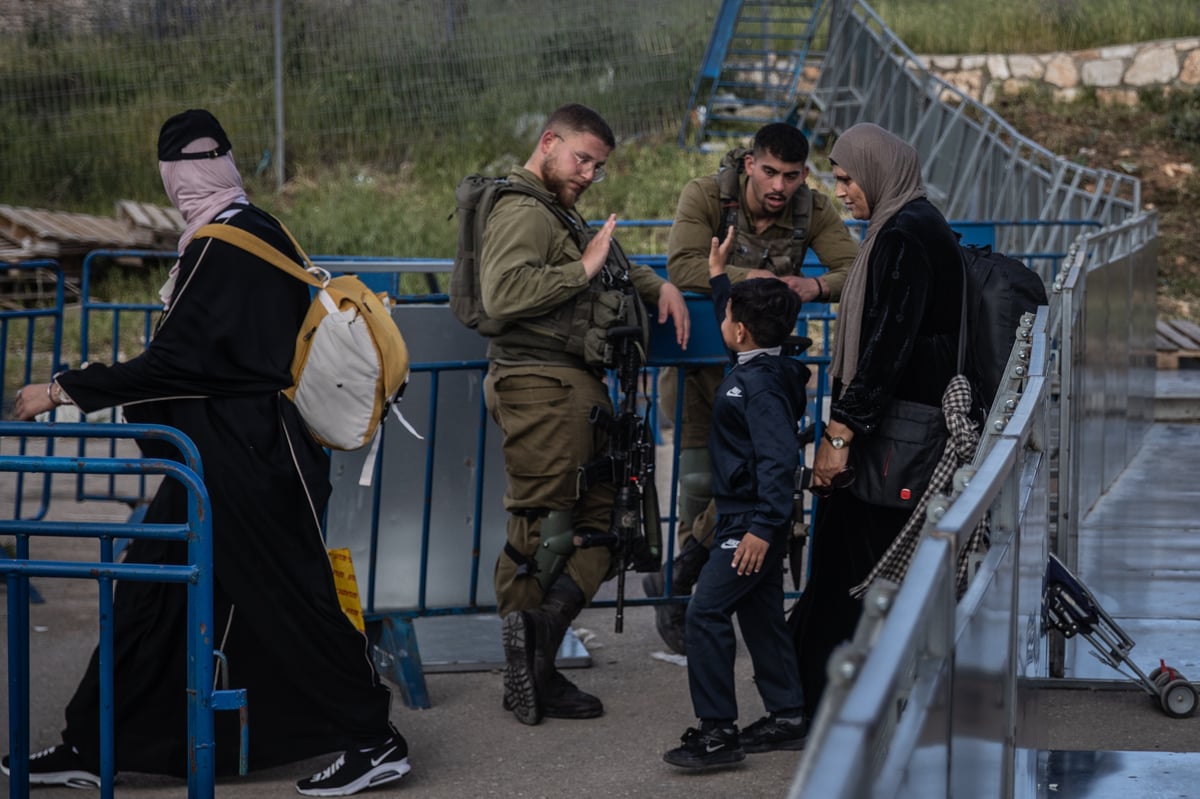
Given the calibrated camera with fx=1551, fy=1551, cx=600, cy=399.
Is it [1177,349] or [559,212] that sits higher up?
[559,212]

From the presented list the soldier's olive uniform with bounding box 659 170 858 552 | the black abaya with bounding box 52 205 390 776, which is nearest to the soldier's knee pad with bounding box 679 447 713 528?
the soldier's olive uniform with bounding box 659 170 858 552

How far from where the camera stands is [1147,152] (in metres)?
18.7

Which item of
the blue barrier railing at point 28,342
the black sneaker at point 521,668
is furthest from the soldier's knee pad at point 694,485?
the blue barrier railing at point 28,342

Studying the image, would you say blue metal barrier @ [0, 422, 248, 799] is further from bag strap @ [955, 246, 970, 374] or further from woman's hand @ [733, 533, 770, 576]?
bag strap @ [955, 246, 970, 374]

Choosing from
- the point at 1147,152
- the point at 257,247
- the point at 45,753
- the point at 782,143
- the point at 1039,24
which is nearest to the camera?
the point at 257,247

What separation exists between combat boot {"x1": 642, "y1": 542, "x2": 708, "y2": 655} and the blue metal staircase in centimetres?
1265

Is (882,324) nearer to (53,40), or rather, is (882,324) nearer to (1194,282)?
(1194,282)

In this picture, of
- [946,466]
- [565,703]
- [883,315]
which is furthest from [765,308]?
[565,703]

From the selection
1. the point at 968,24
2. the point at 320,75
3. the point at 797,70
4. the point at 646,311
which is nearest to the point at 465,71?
the point at 320,75

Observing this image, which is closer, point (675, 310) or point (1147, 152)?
point (675, 310)

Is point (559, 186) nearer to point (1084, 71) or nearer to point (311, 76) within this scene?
point (311, 76)

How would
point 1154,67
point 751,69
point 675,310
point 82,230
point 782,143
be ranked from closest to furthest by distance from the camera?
point 675,310 → point 782,143 → point 82,230 → point 751,69 → point 1154,67

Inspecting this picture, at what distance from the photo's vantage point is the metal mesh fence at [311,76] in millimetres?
16203

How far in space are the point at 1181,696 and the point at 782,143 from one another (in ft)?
6.71
